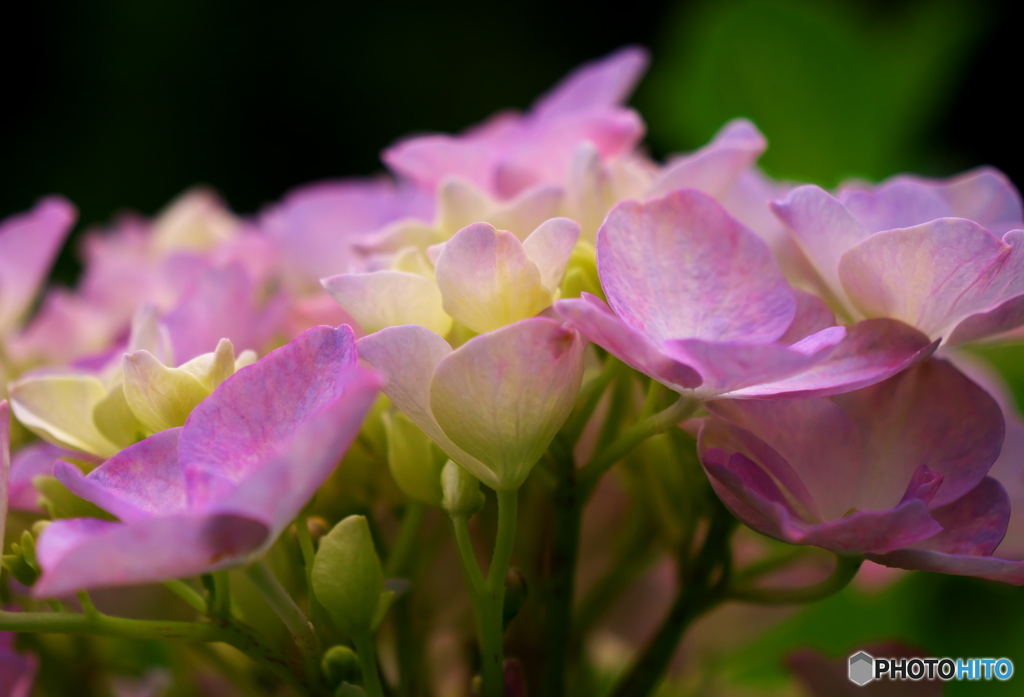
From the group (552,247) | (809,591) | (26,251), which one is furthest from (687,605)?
(26,251)

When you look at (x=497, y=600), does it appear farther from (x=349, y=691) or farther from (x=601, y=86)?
(x=601, y=86)

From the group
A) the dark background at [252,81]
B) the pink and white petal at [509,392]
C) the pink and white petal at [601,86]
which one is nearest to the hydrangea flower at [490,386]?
the pink and white petal at [509,392]

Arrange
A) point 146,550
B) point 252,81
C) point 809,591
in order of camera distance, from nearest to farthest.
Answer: point 146,550 → point 809,591 → point 252,81

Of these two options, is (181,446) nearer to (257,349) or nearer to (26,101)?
(257,349)

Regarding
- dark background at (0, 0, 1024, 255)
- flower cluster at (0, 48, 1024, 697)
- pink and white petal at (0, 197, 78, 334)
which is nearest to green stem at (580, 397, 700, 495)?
flower cluster at (0, 48, 1024, 697)

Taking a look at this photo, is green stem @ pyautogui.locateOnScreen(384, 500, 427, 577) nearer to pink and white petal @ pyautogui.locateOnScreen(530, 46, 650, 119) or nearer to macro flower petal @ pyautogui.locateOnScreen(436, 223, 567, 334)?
macro flower petal @ pyautogui.locateOnScreen(436, 223, 567, 334)
